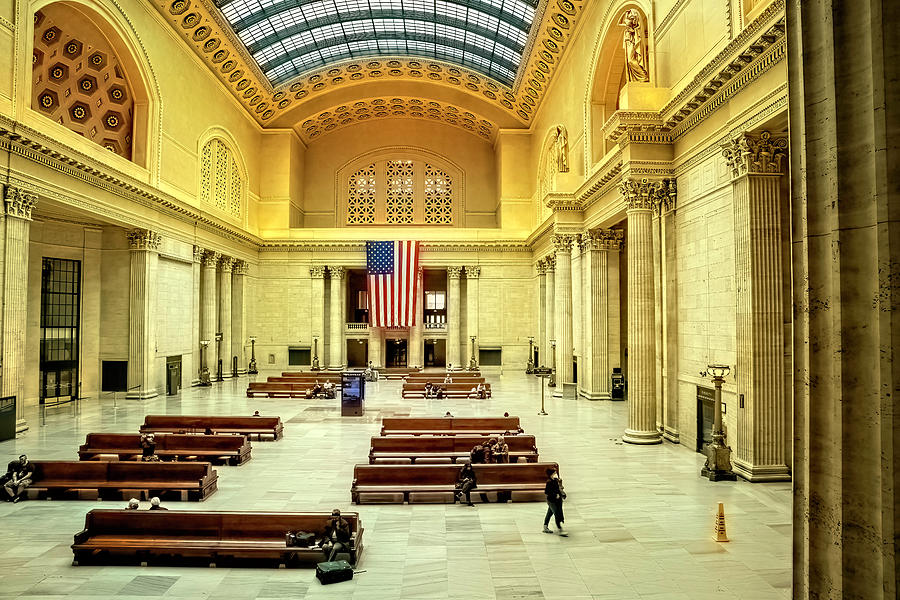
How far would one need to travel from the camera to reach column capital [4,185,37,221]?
16.9 meters

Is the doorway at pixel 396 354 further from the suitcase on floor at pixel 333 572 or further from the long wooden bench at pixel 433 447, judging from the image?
the suitcase on floor at pixel 333 572

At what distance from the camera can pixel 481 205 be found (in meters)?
43.2

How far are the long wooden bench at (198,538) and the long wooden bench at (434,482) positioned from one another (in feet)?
8.16

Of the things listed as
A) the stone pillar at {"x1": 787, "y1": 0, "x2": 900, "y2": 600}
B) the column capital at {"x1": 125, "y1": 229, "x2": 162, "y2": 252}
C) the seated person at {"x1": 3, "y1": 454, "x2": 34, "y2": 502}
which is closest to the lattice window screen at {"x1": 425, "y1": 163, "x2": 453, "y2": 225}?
the column capital at {"x1": 125, "y1": 229, "x2": 162, "y2": 252}

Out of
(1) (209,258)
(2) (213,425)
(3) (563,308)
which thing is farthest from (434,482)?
(1) (209,258)

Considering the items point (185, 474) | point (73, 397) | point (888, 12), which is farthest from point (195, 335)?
point (888, 12)

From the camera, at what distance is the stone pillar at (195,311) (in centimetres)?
2939

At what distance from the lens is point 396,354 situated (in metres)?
44.5

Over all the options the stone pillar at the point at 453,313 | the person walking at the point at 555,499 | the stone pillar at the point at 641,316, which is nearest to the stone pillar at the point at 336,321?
the stone pillar at the point at 453,313

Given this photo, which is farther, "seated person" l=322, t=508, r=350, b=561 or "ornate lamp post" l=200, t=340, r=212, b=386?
"ornate lamp post" l=200, t=340, r=212, b=386

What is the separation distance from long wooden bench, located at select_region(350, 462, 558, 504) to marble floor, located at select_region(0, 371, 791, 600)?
0.24 m

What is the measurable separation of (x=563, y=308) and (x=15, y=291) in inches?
807

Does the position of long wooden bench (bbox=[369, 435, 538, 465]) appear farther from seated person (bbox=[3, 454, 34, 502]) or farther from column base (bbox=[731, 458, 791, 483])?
seated person (bbox=[3, 454, 34, 502])

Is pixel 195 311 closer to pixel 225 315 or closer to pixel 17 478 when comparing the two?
pixel 225 315
